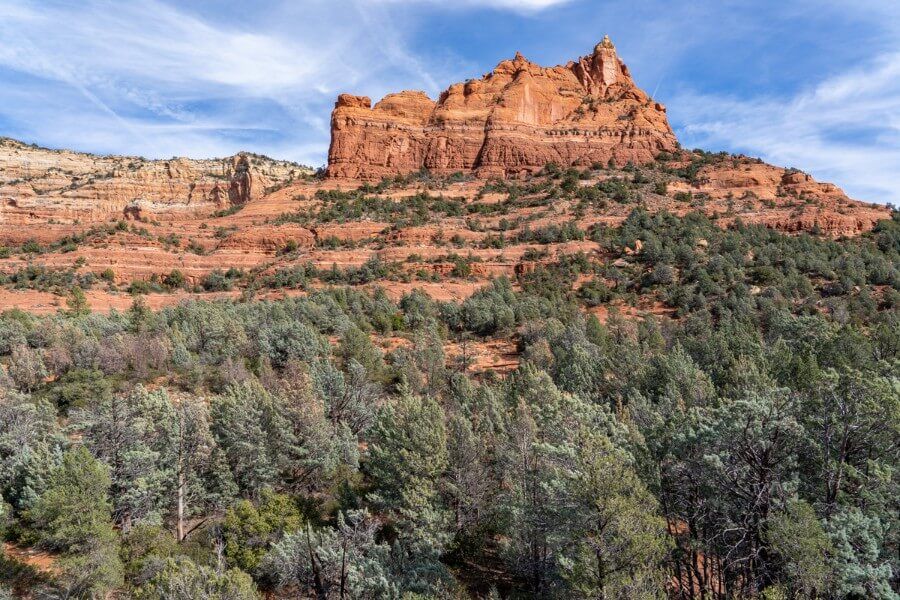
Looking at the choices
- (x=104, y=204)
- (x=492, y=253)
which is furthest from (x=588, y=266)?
(x=104, y=204)

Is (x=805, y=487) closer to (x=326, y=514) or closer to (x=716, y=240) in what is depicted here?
(x=326, y=514)

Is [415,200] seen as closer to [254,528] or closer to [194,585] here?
[254,528]

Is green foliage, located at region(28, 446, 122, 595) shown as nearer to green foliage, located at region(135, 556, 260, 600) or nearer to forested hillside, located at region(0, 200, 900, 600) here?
forested hillside, located at region(0, 200, 900, 600)

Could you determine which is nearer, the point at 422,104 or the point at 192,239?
the point at 192,239

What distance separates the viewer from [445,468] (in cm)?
1327

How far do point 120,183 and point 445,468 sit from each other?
81.3 meters

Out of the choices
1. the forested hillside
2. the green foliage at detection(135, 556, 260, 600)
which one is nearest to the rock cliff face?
the forested hillside

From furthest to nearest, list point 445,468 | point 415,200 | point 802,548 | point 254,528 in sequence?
point 415,200, point 445,468, point 254,528, point 802,548

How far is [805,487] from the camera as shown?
31.3ft

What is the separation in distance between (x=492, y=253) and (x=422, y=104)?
33427 mm

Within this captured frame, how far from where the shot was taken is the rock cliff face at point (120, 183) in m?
67.6

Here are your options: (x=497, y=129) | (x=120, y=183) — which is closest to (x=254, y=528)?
(x=497, y=129)

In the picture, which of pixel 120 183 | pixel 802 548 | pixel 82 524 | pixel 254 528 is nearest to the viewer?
pixel 802 548

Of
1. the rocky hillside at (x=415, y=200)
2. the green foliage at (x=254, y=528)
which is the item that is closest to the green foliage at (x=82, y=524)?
the green foliage at (x=254, y=528)
